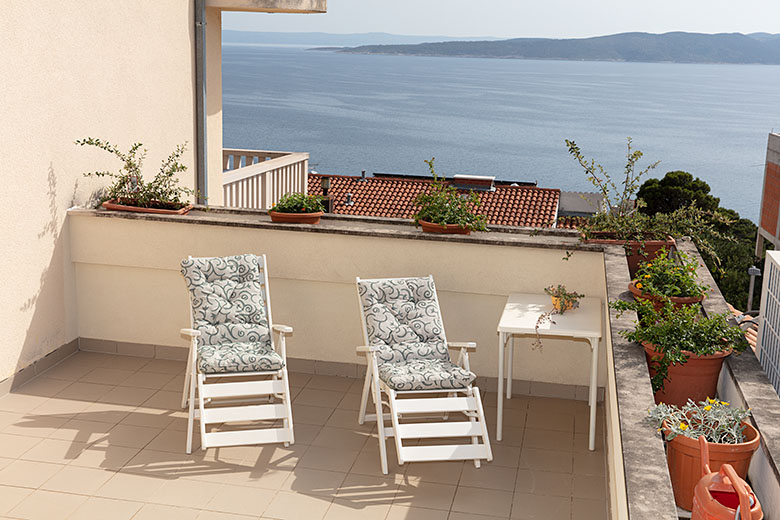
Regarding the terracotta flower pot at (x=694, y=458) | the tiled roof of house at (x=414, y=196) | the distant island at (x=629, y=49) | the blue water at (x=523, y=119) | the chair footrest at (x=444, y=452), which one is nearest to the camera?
the terracotta flower pot at (x=694, y=458)

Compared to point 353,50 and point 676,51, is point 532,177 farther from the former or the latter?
point 353,50

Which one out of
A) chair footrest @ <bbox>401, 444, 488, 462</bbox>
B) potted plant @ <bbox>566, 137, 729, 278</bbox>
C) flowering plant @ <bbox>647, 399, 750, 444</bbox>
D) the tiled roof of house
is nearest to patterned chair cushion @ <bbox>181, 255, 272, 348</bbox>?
chair footrest @ <bbox>401, 444, 488, 462</bbox>

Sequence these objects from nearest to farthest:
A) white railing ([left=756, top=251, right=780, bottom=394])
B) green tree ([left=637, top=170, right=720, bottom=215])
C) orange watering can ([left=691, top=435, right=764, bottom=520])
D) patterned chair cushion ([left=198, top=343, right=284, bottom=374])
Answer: orange watering can ([left=691, top=435, right=764, bottom=520]) < white railing ([left=756, top=251, right=780, bottom=394]) < patterned chair cushion ([left=198, top=343, right=284, bottom=374]) < green tree ([left=637, top=170, right=720, bottom=215])

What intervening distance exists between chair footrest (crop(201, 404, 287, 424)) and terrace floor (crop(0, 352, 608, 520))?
0.21 meters

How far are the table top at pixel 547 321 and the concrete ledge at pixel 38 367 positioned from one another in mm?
3365

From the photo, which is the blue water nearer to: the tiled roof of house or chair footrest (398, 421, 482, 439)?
the tiled roof of house

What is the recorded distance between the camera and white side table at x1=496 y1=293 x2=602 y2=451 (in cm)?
493

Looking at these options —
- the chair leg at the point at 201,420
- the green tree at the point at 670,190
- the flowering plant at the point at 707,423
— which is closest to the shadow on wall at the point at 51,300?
the chair leg at the point at 201,420

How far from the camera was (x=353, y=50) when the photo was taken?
110 m

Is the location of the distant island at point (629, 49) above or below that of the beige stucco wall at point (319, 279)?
above

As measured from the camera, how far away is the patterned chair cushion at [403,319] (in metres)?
5.17

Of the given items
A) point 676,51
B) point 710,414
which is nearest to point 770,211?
point 710,414

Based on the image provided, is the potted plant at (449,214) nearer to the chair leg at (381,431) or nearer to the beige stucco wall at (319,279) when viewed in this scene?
the beige stucco wall at (319,279)

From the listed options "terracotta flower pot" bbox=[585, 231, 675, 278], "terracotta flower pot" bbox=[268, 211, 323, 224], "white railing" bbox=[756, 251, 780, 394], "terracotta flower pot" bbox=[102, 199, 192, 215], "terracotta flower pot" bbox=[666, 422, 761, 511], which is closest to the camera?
"terracotta flower pot" bbox=[666, 422, 761, 511]
